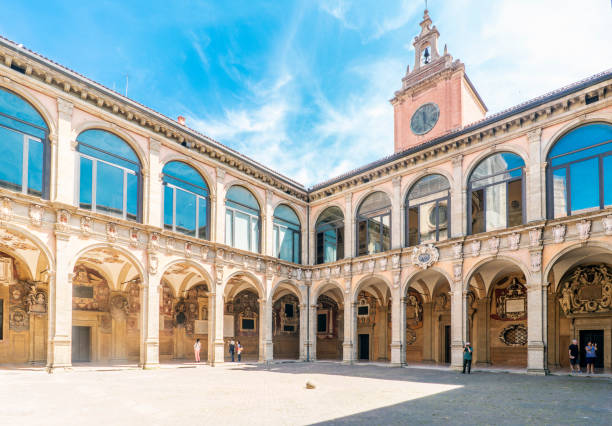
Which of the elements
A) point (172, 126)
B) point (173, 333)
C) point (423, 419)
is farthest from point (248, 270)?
point (423, 419)

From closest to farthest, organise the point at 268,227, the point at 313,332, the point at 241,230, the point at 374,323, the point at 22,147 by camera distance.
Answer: the point at 22,147 → the point at 241,230 → the point at 268,227 → the point at 313,332 → the point at 374,323

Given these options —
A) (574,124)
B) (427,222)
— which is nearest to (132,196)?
(427,222)

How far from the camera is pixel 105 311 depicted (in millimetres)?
22500

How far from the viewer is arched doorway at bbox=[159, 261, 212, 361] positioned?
79.8 feet

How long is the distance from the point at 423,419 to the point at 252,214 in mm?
17443

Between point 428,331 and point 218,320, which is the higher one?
point 218,320

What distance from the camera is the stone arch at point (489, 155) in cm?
1945

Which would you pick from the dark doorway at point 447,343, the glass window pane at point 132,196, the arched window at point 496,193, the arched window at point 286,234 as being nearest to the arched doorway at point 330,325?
the arched window at point 286,234

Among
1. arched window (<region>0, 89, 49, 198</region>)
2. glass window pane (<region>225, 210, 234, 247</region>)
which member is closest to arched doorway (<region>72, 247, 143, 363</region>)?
glass window pane (<region>225, 210, 234, 247</region>)

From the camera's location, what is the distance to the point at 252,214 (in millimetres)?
24891

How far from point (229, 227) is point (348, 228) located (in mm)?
6724

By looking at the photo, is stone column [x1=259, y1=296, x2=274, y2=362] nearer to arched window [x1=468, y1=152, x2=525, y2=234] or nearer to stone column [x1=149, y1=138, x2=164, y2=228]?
stone column [x1=149, y1=138, x2=164, y2=228]

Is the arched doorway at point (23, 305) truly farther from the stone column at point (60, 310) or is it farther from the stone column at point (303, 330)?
the stone column at point (303, 330)

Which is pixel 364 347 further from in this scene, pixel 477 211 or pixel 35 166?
pixel 35 166
